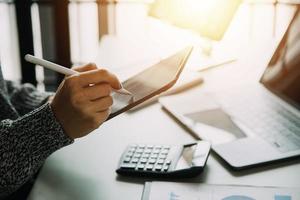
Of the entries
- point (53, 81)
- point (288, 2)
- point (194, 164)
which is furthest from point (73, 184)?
point (53, 81)

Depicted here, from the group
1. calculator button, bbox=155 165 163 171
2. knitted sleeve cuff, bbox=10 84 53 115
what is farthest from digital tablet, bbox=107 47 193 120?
knitted sleeve cuff, bbox=10 84 53 115

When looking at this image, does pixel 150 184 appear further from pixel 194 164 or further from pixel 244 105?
pixel 244 105

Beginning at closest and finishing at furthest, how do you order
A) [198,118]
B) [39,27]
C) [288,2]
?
[198,118] → [288,2] → [39,27]

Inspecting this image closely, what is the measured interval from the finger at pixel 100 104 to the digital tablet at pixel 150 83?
0.23ft

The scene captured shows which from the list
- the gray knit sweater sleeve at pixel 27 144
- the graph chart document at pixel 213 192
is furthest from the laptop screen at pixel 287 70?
the gray knit sweater sleeve at pixel 27 144

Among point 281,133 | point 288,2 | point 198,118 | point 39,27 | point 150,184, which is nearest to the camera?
point 150,184

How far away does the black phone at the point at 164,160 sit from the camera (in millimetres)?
851

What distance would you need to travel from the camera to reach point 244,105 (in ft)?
3.63

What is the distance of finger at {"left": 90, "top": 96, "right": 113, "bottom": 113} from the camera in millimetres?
890

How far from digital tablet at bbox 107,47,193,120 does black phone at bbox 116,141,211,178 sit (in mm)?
85

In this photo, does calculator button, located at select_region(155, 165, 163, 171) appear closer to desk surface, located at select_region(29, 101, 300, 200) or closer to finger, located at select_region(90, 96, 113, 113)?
desk surface, located at select_region(29, 101, 300, 200)

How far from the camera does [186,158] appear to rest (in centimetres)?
89

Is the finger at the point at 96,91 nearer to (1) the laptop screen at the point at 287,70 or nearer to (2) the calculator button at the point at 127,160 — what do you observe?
(2) the calculator button at the point at 127,160

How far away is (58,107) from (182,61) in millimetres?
280
